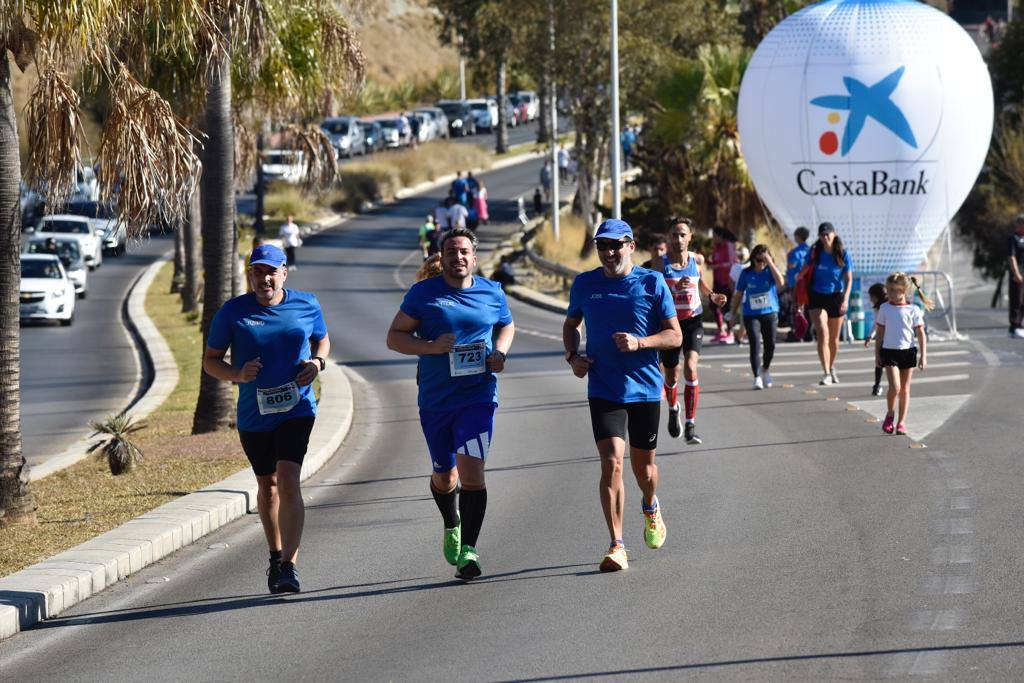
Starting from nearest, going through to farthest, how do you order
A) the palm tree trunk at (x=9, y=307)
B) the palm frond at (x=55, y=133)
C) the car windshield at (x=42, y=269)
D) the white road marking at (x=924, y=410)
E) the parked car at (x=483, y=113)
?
the palm tree trunk at (x=9, y=307) → the palm frond at (x=55, y=133) → the white road marking at (x=924, y=410) → the car windshield at (x=42, y=269) → the parked car at (x=483, y=113)

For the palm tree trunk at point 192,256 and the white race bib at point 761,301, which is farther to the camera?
the palm tree trunk at point 192,256

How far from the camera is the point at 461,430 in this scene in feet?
29.8

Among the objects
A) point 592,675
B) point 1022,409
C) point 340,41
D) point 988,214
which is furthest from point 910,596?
point 988,214

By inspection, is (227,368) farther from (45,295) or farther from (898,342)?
(45,295)

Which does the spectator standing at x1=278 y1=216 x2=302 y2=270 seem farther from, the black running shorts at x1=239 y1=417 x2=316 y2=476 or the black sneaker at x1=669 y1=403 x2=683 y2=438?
the black running shorts at x1=239 y1=417 x2=316 y2=476

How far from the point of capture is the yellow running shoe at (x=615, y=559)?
9.23 metres

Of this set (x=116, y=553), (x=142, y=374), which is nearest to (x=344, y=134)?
(x=142, y=374)

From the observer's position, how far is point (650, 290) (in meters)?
9.45

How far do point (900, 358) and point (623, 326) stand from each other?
6.52 m

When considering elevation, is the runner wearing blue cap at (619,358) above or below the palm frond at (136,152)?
below

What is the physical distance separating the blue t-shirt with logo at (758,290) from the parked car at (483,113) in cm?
7449

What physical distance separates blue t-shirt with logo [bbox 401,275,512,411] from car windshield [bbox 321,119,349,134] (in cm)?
6847

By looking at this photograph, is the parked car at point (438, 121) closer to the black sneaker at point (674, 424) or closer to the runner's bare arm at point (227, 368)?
the black sneaker at point (674, 424)

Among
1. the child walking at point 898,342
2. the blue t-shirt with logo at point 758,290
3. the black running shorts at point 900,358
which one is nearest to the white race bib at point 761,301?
the blue t-shirt with logo at point 758,290
